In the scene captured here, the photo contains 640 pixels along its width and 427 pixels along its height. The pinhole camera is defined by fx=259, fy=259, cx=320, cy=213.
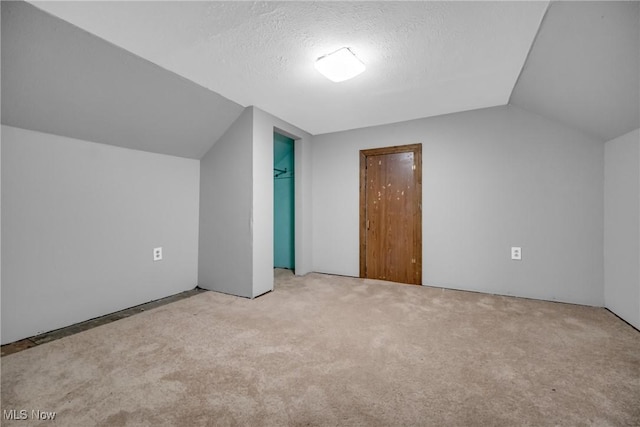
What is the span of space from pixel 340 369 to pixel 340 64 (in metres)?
1.99

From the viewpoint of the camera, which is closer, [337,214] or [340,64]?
[340,64]

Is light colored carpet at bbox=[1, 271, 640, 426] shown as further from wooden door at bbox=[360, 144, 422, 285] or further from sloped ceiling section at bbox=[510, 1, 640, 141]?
sloped ceiling section at bbox=[510, 1, 640, 141]

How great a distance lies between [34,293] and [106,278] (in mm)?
462

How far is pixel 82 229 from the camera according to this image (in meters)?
2.18

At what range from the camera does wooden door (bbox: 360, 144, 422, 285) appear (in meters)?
3.21

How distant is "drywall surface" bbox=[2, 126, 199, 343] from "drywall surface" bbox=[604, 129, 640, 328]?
13.7 ft

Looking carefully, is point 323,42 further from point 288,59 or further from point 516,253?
point 516,253

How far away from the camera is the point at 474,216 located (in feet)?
9.59

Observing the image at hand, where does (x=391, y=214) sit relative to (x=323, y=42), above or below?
below

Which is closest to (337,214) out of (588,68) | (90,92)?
(588,68)

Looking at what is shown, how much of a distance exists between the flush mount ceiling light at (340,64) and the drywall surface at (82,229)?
200cm

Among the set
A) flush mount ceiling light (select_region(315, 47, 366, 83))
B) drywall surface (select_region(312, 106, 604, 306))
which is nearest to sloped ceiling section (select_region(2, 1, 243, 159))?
flush mount ceiling light (select_region(315, 47, 366, 83))

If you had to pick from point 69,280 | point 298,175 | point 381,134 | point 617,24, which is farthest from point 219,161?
point 617,24

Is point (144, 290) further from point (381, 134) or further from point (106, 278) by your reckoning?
point (381, 134)
